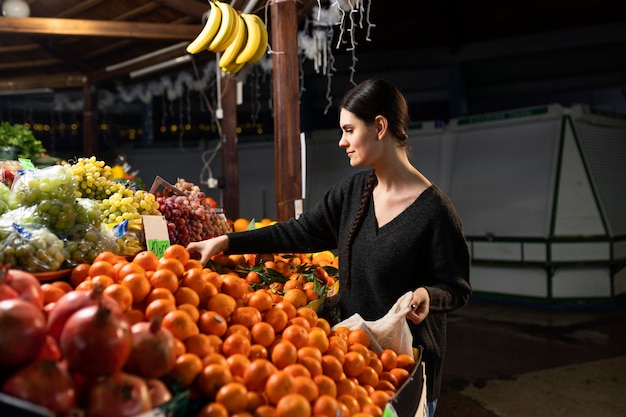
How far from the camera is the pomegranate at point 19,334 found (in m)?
0.98

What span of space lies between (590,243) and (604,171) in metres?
1.08

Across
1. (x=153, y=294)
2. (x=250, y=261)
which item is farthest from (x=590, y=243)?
(x=153, y=294)

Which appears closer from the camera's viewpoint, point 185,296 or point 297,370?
point 297,370

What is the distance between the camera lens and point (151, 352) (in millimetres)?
1102

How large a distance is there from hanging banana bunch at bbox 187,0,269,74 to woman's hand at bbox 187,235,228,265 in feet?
6.27

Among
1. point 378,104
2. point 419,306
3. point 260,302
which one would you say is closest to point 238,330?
point 260,302

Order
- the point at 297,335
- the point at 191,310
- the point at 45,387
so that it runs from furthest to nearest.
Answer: the point at 297,335 < the point at 191,310 < the point at 45,387

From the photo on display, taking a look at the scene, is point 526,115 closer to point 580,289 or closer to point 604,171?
point 604,171

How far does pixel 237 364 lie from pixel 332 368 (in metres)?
0.27

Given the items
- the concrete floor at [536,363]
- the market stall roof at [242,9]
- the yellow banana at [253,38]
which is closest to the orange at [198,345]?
the yellow banana at [253,38]

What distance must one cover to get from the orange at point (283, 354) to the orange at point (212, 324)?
0.48ft

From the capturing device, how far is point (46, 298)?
134 cm

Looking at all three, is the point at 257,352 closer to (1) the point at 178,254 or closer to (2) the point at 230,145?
(1) the point at 178,254

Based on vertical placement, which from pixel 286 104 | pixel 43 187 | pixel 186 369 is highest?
pixel 286 104
